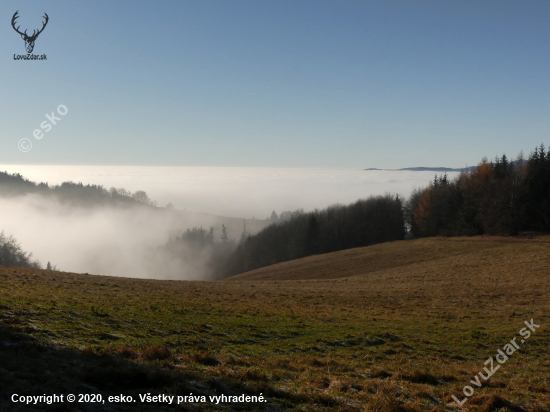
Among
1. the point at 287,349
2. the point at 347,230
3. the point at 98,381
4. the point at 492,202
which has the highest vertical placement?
the point at 492,202

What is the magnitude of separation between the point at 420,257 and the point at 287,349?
4957 centimetres

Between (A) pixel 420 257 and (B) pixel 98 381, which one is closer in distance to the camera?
(B) pixel 98 381

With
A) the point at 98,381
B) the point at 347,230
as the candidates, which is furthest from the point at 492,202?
the point at 98,381

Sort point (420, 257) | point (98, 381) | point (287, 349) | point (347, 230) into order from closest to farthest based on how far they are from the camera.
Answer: point (98, 381), point (287, 349), point (420, 257), point (347, 230)

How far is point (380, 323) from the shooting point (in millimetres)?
20062

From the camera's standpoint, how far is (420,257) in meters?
57.0

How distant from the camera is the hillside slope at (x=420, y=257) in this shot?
48.8 metres

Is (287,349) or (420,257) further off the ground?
(287,349)

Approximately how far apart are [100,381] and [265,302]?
19344mm

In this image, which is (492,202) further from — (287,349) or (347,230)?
(287,349)

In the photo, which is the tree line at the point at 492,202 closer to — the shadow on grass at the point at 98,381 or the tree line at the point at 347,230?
the tree line at the point at 347,230

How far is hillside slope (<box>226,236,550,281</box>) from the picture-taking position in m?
48.8

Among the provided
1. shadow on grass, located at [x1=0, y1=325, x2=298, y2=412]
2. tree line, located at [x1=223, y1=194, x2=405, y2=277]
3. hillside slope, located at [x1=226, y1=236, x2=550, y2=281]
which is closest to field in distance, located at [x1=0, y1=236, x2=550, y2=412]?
shadow on grass, located at [x1=0, y1=325, x2=298, y2=412]

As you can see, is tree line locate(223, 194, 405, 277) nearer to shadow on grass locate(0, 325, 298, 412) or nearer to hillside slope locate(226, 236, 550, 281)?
hillside slope locate(226, 236, 550, 281)
